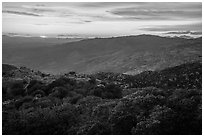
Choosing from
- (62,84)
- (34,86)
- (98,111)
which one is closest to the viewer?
(98,111)

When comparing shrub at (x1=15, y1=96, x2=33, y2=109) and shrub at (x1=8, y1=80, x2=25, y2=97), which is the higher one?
shrub at (x1=8, y1=80, x2=25, y2=97)

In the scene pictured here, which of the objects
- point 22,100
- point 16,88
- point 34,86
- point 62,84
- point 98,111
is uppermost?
point 62,84

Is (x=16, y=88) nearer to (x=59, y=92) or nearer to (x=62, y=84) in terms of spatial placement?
(x=62, y=84)

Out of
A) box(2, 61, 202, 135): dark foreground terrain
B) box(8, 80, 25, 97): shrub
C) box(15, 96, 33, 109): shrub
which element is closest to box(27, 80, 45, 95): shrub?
box(2, 61, 202, 135): dark foreground terrain

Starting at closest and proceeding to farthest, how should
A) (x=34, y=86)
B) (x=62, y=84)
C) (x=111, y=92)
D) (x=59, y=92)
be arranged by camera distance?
(x=59, y=92), (x=111, y=92), (x=34, y=86), (x=62, y=84)

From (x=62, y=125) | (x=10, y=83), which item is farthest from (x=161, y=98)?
(x=10, y=83)

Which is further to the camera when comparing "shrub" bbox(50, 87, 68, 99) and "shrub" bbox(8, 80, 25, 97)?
"shrub" bbox(8, 80, 25, 97)

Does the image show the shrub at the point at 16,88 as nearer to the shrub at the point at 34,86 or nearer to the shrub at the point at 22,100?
the shrub at the point at 34,86

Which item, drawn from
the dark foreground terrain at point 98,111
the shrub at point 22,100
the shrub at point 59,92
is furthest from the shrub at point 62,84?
the shrub at point 22,100

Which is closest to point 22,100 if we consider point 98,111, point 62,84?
point 62,84

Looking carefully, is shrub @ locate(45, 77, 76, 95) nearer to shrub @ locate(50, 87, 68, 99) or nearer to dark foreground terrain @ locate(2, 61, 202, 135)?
dark foreground terrain @ locate(2, 61, 202, 135)

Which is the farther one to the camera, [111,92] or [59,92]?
[111,92]
